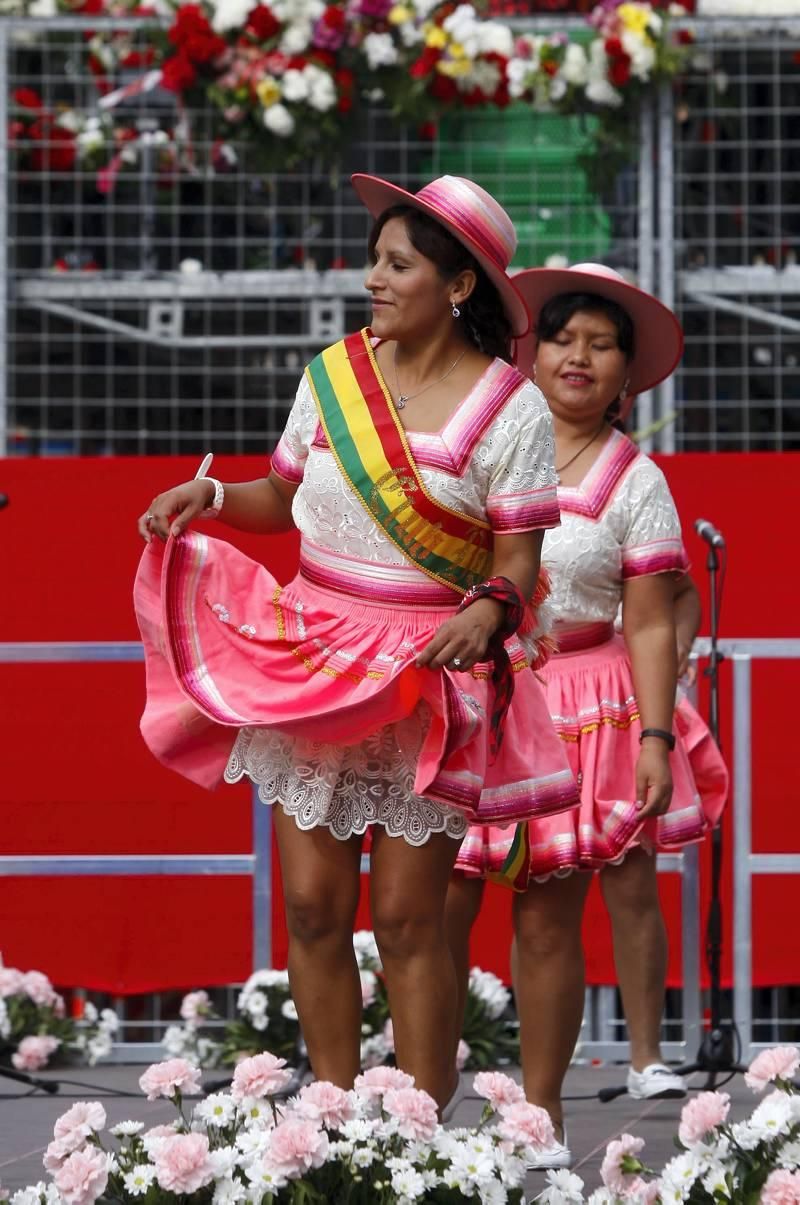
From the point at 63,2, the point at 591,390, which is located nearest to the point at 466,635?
the point at 591,390

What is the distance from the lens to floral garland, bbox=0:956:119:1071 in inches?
231

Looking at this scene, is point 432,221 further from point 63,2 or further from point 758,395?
point 63,2

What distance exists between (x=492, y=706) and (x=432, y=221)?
2.74ft

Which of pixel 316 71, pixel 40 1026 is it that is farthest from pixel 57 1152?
pixel 316 71

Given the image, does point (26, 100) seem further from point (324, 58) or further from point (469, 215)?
point (469, 215)

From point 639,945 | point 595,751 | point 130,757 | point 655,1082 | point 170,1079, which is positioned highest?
point 595,751

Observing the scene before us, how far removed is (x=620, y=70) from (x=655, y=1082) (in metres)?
3.73

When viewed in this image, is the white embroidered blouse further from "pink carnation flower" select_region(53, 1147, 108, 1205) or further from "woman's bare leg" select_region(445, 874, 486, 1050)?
"pink carnation flower" select_region(53, 1147, 108, 1205)

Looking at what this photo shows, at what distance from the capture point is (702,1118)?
3195 millimetres

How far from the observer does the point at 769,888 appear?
239 inches

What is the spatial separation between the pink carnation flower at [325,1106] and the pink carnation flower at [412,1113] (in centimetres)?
6

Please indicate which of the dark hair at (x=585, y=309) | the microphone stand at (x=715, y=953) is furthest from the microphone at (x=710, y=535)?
the dark hair at (x=585, y=309)

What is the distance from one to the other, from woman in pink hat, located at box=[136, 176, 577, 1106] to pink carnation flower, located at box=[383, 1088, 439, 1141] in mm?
453

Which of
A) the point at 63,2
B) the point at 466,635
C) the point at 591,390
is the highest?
the point at 63,2
